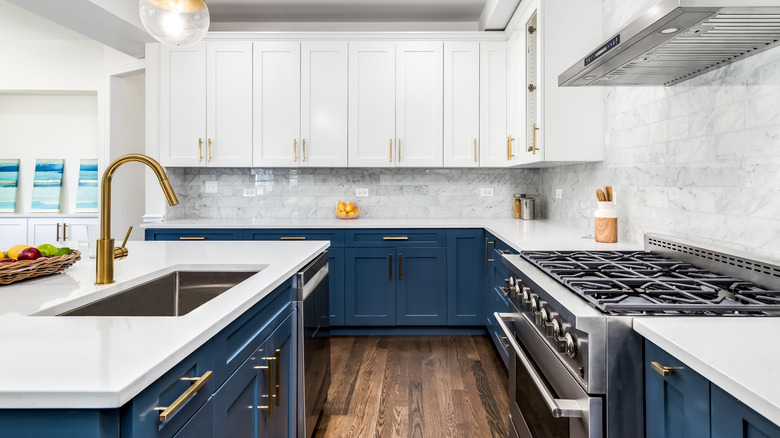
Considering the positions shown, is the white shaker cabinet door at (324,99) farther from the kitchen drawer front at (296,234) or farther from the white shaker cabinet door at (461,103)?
the white shaker cabinet door at (461,103)

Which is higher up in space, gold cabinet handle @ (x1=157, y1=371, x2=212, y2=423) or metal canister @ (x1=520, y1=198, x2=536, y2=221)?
metal canister @ (x1=520, y1=198, x2=536, y2=221)

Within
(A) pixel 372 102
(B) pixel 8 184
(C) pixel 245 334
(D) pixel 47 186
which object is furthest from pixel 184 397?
(B) pixel 8 184

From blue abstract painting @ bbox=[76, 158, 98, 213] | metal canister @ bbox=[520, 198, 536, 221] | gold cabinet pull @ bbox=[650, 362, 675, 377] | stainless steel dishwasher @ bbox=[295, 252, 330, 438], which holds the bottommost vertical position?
stainless steel dishwasher @ bbox=[295, 252, 330, 438]

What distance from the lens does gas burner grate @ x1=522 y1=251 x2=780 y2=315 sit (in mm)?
1126

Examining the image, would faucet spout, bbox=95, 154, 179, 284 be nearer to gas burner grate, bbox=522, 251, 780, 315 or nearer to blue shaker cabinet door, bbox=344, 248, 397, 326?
gas burner grate, bbox=522, 251, 780, 315

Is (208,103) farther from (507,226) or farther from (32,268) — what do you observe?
(32,268)

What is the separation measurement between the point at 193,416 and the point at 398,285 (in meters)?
2.79

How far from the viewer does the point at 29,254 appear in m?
1.45

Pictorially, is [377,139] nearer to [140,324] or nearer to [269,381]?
[269,381]

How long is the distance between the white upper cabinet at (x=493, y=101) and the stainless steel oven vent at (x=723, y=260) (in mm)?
1984

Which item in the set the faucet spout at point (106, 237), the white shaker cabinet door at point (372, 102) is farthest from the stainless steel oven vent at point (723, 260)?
the white shaker cabinet door at point (372, 102)

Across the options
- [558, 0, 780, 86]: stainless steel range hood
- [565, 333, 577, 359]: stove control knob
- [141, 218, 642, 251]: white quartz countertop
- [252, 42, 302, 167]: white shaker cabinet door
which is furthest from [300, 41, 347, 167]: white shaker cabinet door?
[565, 333, 577, 359]: stove control knob

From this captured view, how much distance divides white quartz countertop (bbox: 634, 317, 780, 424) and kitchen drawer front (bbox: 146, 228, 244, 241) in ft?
10.5

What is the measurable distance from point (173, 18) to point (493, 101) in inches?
105
